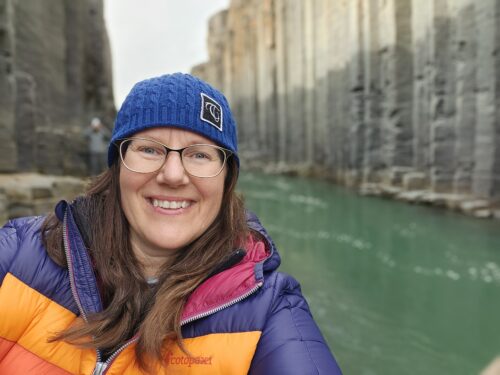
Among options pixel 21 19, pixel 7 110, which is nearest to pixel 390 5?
pixel 21 19

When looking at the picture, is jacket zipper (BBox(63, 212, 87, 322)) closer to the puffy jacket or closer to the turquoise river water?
Answer: the puffy jacket

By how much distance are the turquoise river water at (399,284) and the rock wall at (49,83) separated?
484 centimetres

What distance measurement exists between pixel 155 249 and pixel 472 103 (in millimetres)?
10215

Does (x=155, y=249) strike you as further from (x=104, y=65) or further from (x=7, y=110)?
(x=104, y=65)

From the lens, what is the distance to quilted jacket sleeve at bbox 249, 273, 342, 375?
4.34 ft

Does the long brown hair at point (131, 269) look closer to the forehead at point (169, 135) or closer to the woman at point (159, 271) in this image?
the woman at point (159, 271)

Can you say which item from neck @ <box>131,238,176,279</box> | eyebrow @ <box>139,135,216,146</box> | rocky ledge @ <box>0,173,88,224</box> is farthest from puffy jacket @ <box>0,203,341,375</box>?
rocky ledge @ <box>0,173,88,224</box>

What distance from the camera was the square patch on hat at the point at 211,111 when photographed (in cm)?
167

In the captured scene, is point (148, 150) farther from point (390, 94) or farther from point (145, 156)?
point (390, 94)

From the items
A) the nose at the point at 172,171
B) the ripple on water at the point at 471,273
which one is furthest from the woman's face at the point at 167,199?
the ripple on water at the point at 471,273

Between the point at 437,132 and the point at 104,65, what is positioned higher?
the point at 104,65

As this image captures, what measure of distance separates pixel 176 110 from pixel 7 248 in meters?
0.83

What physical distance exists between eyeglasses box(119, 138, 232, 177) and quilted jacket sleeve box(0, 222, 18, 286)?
1.72ft

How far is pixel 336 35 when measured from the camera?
1841 cm
